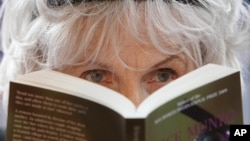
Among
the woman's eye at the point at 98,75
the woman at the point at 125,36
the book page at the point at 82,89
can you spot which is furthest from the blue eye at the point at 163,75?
the book page at the point at 82,89

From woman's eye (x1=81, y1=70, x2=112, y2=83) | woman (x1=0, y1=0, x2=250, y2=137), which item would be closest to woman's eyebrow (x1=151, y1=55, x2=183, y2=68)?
woman (x1=0, y1=0, x2=250, y2=137)

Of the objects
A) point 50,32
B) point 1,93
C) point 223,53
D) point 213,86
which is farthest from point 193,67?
point 1,93

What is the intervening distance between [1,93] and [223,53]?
21.9 inches

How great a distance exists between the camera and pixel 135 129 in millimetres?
710

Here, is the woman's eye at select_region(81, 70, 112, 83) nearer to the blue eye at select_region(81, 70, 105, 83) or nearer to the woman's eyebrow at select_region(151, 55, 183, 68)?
the blue eye at select_region(81, 70, 105, 83)

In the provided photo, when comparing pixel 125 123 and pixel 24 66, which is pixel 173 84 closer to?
pixel 125 123

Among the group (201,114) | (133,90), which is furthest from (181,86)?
(133,90)

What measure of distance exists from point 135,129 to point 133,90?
233mm

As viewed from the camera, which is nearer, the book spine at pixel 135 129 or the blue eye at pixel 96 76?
the book spine at pixel 135 129

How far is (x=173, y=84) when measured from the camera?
2.60 ft

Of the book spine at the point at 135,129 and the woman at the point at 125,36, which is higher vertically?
the woman at the point at 125,36

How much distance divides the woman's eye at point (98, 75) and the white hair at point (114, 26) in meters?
0.04

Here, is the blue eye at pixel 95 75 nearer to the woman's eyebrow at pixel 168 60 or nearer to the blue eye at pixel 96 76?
the blue eye at pixel 96 76

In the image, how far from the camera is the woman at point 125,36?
3.05ft
